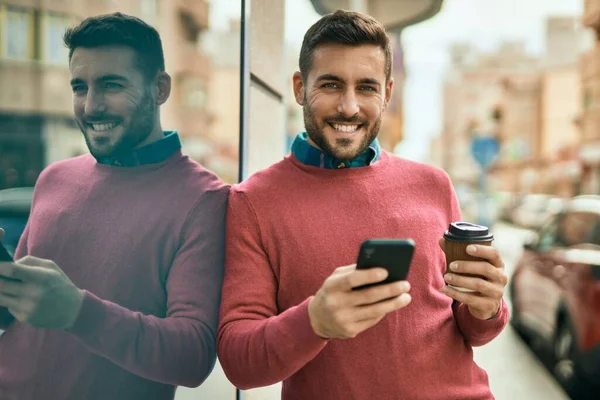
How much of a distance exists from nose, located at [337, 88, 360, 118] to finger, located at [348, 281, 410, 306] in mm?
630

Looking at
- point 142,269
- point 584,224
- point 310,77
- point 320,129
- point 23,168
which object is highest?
point 310,77

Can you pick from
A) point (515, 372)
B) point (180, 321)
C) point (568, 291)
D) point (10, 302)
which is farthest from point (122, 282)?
point (515, 372)

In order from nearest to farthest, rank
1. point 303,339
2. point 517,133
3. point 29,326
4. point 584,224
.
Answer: point 303,339 < point 29,326 < point 584,224 < point 517,133

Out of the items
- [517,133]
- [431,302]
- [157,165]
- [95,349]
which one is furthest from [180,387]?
[517,133]

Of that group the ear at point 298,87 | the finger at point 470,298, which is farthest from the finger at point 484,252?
the ear at point 298,87

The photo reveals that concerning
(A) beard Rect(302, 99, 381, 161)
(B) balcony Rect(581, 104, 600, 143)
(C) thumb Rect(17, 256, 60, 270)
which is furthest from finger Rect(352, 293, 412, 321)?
(B) balcony Rect(581, 104, 600, 143)

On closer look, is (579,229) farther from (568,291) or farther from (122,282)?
(122,282)

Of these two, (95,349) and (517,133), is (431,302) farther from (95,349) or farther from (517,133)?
(517,133)

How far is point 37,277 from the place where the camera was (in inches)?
66.8

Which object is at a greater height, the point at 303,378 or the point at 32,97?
the point at 32,97

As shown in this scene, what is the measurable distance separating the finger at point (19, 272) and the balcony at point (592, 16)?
26.7 meters

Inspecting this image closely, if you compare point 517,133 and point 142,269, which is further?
point 517,133

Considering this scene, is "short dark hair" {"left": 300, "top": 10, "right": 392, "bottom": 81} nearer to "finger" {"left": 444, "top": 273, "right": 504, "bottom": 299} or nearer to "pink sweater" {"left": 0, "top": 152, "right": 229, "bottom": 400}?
"pink sweater" {"left": 0, "top": 152, "right": 229, "bottom": 400}

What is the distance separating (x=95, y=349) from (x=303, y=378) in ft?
2.02
